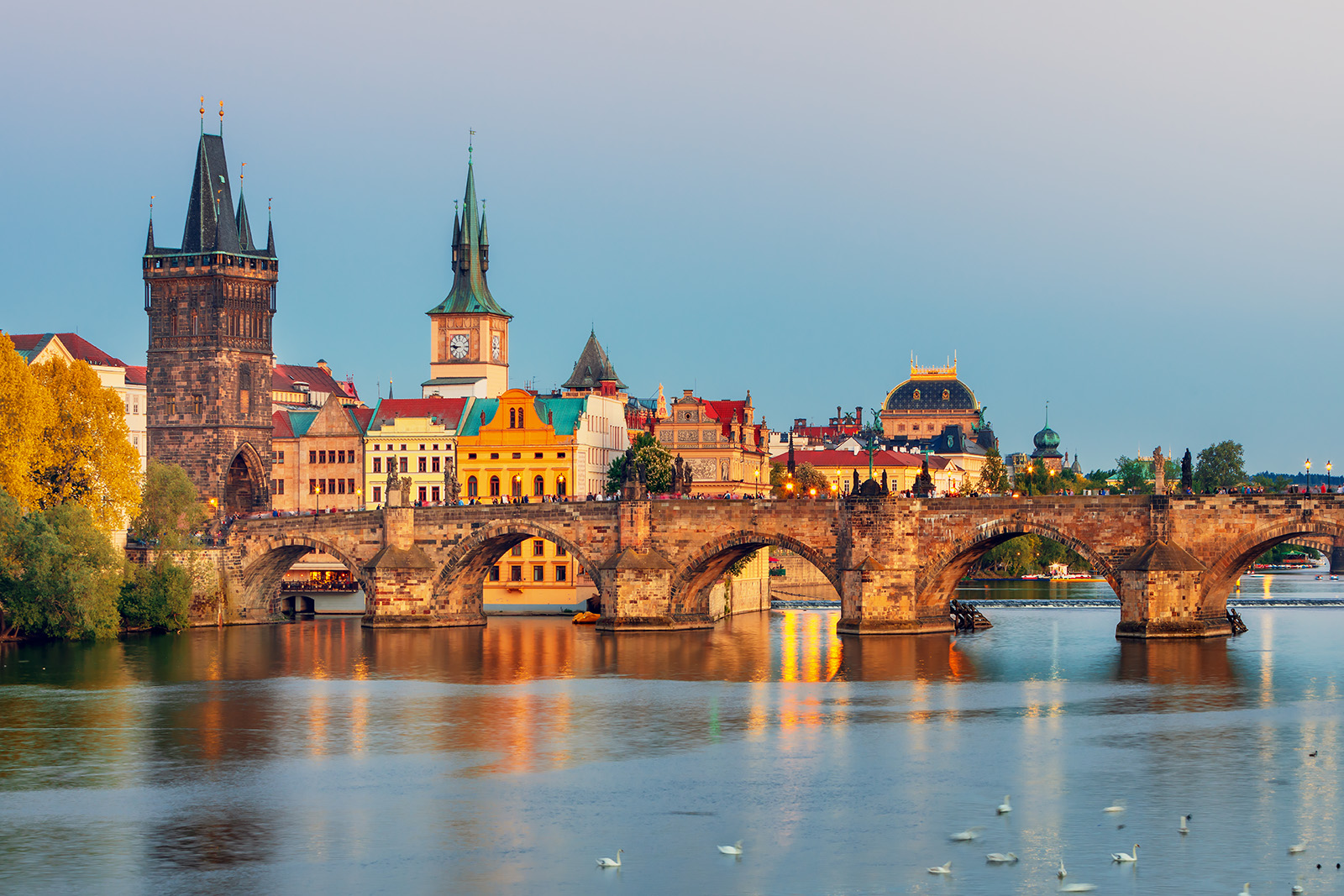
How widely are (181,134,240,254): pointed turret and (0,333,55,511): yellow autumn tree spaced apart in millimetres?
33776

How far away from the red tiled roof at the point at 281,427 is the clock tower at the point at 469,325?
570 inches

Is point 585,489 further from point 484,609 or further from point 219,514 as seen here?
point 219,514

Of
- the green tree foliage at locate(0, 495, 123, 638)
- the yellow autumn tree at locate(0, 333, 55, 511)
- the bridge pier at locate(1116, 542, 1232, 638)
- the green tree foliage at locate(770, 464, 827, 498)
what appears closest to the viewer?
the bridge pier at locate(1116, 542, 1232, 638)

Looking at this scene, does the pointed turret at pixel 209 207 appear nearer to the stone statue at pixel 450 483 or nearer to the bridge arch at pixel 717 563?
the stone statue at pixel 450 483

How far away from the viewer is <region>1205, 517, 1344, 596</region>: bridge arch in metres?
73.8

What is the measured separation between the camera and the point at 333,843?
40.6 metres

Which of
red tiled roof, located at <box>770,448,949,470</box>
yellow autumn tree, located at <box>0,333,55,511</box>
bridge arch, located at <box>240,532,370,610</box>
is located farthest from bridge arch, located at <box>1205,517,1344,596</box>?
red tiled roof, located at <box>770,448,949,470</box>

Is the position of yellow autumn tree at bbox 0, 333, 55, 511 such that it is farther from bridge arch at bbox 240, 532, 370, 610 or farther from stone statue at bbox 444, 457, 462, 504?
stone statue at bbox 444, 457, 462, 504

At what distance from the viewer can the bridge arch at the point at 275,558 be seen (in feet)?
303

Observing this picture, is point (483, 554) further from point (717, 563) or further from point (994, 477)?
point (994, 477)

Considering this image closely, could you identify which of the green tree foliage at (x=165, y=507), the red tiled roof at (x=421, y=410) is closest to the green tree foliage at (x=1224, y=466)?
the red tiled roof at (x=421, y=410)

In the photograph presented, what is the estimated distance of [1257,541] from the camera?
7481 cm

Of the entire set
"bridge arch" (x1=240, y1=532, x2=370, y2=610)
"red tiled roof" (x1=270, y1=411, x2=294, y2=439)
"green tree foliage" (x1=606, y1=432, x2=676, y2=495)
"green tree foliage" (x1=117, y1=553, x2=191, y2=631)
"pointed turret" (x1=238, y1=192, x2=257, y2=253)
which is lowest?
"green tree foliage" (x1=117, y1=553, x2=191, y2=631)

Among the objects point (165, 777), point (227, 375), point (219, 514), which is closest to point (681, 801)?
point (165, 777)
